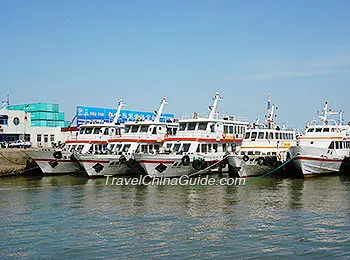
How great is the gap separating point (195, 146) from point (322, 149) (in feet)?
29.9

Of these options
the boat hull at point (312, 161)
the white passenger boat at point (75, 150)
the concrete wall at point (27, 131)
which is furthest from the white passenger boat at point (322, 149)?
the concrete wall at point (27, 131)

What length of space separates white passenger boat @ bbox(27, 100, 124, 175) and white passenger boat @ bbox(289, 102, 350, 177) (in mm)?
15477

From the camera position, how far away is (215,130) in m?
35.4

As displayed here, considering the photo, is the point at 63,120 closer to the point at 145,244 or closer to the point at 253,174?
the point at 253,174

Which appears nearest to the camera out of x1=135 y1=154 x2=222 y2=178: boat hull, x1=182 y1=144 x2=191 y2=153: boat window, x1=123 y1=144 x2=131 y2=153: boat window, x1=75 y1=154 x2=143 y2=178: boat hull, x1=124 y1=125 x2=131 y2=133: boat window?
x1=135 y1=154 x2=222 y2=178: boat hull

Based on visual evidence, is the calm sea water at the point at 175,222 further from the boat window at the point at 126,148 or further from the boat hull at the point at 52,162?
the boat window at the point at 126,148

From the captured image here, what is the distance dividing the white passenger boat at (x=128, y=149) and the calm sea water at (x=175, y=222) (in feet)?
18.6

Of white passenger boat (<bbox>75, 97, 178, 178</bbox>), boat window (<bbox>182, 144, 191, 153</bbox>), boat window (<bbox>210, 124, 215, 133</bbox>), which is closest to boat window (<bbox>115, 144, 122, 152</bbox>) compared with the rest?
white passenger boat (<bbox>75, 97, 178, 178</bbox>)

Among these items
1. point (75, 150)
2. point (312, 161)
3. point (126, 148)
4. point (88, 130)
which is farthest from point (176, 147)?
point (88, 130)

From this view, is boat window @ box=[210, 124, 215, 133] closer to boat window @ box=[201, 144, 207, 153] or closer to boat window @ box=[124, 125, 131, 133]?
boat window @ box=[201, 144, 207, 153]

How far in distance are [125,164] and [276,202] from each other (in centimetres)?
1524

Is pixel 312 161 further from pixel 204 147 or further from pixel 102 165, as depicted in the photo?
pixel 102 165

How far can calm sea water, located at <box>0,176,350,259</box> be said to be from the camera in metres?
13.8

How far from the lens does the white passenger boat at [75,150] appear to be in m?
35.8
